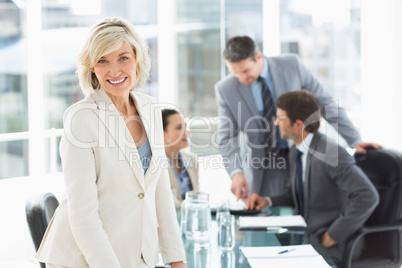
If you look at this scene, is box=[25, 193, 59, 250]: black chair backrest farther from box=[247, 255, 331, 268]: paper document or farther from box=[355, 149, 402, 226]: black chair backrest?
box=[355, 149, 402, 226]: black chair backrest

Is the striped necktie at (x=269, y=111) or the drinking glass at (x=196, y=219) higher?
the striped necktie at (x=269, y=111)

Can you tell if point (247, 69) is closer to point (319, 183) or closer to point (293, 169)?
point (293, 169)

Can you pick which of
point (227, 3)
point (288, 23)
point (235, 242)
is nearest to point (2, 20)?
point (227, 3)

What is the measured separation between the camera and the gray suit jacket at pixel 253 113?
9.40 feet

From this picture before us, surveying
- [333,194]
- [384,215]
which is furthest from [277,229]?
[384,215]

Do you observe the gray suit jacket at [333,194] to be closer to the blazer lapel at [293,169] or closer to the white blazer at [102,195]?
the blazer lapel at [293,169]

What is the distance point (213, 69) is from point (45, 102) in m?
2.29

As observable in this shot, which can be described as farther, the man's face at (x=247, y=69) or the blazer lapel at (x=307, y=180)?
the man's face at (x=247, y=69)

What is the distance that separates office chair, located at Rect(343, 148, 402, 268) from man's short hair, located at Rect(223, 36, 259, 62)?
833 mm

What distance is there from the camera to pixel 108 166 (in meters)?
1.27

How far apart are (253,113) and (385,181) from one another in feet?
2.82

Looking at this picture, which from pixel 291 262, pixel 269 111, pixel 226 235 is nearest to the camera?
pixel 291 262

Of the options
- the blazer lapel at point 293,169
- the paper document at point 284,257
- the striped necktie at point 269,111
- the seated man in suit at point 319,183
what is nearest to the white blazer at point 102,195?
the paper document at point 284,257

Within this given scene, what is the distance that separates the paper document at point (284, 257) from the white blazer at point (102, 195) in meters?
0.41
